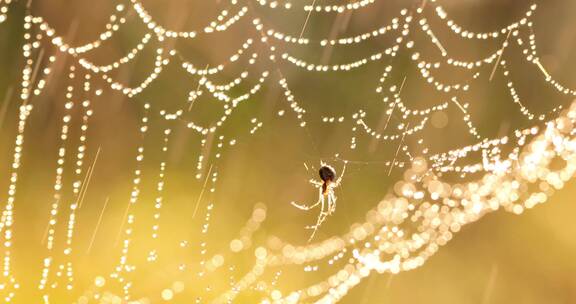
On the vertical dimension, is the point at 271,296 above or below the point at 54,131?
below

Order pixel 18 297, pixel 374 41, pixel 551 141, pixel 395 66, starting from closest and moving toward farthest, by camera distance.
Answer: pixel 18 297
pixel 551 141
pixel 374 41
pixel 395 66

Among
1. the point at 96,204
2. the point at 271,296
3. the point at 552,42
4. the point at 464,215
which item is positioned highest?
the point at 552,42

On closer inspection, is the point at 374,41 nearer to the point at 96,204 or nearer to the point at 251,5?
the point at 251,5

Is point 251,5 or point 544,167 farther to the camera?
point 544,167

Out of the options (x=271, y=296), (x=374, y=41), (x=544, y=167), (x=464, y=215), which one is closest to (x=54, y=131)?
(x=271, y=296)

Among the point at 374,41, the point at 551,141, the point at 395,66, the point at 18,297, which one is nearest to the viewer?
the point at 18,297

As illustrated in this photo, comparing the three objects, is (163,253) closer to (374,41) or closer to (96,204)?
(96,204)

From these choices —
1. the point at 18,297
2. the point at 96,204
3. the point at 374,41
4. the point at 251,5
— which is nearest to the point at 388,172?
the point at 374,41
